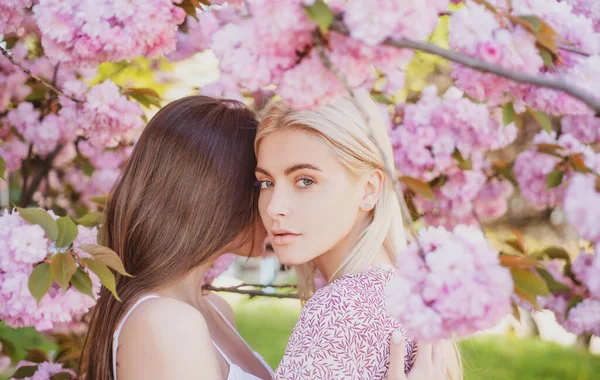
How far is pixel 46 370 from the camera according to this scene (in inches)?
109

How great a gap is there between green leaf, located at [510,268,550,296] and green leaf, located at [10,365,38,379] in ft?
6.77

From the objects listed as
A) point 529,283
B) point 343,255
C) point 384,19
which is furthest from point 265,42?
point 343,255

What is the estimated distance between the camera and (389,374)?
1829 mm

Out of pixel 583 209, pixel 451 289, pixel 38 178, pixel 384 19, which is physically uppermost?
pixel 384 19

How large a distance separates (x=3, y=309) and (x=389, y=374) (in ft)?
3.23

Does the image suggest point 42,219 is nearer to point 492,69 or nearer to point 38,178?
point 492,69

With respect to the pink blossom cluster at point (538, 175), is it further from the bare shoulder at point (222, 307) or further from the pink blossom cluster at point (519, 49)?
the bare shoulder at point (222, 307)

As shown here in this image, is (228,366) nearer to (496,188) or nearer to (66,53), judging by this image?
(66,53)

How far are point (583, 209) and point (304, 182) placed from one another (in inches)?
44.1

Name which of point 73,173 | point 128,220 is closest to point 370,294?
point 128,220

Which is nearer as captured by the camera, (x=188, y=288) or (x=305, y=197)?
(x=305, y=197)

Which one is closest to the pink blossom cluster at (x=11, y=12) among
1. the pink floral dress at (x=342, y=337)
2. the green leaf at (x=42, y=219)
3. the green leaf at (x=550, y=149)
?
the green leaf at (x=42, y=219)

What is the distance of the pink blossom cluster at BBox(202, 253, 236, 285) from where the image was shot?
2.97 m

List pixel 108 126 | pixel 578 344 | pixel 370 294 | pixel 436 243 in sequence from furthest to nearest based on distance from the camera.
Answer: pixel 578 344, pixel 108 126, pixel 370 294, pixel 436 243
